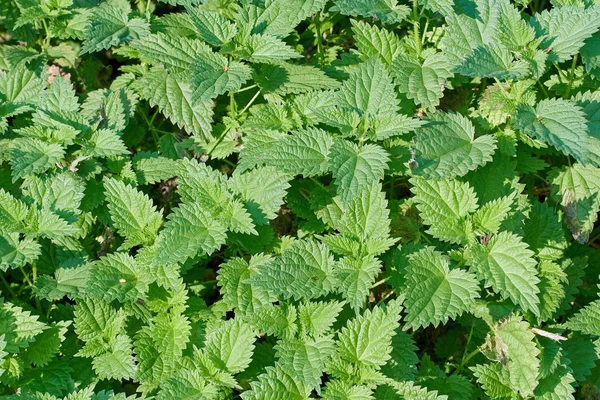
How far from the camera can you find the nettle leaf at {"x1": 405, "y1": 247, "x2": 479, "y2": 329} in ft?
10.6

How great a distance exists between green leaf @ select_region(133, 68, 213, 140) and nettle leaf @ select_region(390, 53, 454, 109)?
112 cm

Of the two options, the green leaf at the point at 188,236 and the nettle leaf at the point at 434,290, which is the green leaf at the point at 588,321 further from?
the green leaf at the point at 188,236

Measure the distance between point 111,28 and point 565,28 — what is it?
2.65 metres

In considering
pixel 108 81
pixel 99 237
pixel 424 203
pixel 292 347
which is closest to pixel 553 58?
pixel 424 203

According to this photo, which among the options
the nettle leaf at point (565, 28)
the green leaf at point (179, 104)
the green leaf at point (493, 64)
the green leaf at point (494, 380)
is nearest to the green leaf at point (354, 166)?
the green leaf at point (493, 64)

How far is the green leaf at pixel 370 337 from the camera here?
3.24 meters

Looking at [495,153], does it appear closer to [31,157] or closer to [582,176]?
[582,176]

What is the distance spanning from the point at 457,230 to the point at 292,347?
1005 mm

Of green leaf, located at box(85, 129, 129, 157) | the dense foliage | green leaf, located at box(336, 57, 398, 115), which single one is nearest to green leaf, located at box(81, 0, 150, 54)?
the dense foliage

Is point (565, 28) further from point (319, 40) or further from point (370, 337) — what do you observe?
point (370, 337)

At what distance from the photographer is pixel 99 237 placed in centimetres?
419

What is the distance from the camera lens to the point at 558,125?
3688mm

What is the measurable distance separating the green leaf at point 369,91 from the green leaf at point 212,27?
74cm

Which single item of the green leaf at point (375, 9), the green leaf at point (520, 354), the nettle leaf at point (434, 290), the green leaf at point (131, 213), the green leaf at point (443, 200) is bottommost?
the green leaf at point (520, 354)
